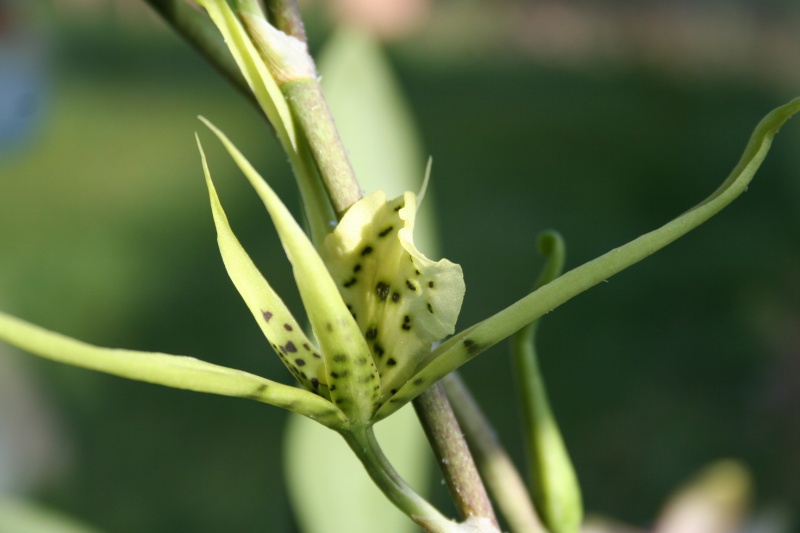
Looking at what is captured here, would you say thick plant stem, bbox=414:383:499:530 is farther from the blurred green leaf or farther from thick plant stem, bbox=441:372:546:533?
the blurred green leaf

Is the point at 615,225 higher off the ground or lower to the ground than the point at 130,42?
lower

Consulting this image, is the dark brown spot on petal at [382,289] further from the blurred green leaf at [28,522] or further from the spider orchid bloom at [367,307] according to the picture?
the blurred green leaf at [28,522]

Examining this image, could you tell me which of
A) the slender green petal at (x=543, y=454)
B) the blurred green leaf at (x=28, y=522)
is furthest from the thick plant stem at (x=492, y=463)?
the blurred green leaf at (x=28, y=522)

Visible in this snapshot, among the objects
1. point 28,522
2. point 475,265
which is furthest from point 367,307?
point 475,265

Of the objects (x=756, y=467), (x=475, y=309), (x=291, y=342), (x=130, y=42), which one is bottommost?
(x=756, y=467)

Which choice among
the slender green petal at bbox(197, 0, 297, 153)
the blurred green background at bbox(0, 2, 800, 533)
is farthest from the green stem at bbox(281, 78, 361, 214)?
the blurred green background at bbox(0, 2, 800, 533)

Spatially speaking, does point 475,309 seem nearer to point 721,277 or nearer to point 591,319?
point 591,319

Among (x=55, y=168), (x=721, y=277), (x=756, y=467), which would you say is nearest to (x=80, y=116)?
(x=55, y=168)

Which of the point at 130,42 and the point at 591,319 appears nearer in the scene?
the point at 591,319
